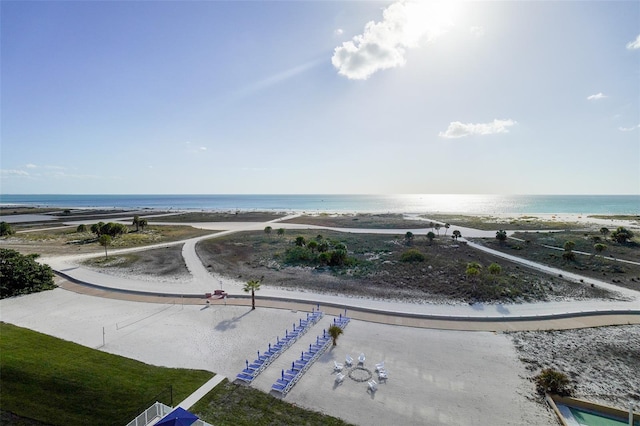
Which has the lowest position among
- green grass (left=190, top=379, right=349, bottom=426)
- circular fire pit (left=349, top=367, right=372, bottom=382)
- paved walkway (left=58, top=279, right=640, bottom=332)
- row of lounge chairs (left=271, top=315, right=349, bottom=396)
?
green grass (left=190, top=379, right=349, bottom=426)

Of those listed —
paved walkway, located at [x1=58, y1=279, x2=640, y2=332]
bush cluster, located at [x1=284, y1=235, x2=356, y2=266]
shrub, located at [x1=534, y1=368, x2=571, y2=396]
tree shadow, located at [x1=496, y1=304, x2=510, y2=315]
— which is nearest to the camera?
shrub, located at [x1=534, y1=368, x2=571, y2=396]

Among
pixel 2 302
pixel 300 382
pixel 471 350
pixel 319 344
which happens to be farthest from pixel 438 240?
pixel 2 302

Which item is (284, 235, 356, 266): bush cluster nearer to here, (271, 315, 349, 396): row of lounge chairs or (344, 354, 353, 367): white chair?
(271, 315, 349, 396): row of lounge chairs

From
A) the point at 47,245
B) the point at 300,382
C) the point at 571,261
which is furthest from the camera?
the point at 47,245

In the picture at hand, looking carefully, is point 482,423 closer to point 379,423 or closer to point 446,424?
point 446,424

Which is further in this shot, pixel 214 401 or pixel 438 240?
pixel 438 240

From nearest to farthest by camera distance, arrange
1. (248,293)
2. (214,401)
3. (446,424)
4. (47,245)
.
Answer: (446,424) < (214,401) < (248,293) < (47,245)

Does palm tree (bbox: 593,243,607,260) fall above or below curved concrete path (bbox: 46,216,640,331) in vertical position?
Answer: above

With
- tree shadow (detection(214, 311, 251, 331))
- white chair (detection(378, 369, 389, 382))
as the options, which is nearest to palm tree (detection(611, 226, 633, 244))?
white chair (detection(378, 369, 389, 382))
